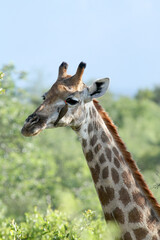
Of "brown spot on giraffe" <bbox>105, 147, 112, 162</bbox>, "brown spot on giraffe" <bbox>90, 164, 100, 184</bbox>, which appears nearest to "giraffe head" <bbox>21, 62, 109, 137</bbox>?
"brown spot on giraffe" <bbox>105, 147, 112, 162</bbox>

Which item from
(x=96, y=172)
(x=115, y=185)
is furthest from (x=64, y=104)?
(x=115, y=185)

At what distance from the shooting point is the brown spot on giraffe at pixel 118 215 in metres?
6.15

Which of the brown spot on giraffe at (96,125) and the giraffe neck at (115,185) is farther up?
the brown spot on giraffe at (96,125)

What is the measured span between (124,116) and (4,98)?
1053 inches

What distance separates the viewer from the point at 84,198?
62.7 feet

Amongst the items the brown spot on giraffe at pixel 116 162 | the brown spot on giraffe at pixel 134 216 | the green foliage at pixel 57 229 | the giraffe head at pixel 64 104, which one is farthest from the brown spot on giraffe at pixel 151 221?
the giraffe head at pixel 64 104

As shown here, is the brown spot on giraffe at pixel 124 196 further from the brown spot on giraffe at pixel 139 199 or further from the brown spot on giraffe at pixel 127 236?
the brown spot on giraffe at pixel 127 236

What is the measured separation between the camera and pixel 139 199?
247 inches

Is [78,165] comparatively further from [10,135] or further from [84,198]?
[10,135]

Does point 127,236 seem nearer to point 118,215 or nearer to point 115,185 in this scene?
point 118,215

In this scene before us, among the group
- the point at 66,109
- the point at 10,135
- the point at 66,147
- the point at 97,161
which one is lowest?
the point at 97,161

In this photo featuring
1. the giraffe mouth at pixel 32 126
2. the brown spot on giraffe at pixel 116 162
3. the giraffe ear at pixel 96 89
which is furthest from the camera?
the giraffe ear at pixel 96 89

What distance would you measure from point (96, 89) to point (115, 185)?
1.32 m

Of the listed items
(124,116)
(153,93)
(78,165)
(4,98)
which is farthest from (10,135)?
(153,93)
